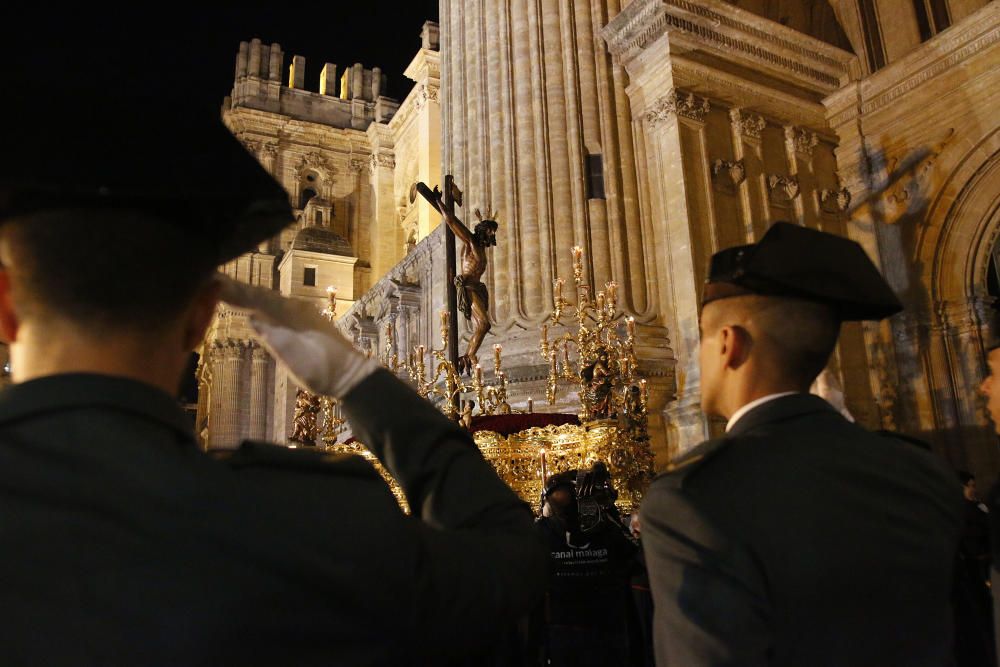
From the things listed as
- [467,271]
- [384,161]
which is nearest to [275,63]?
[384,161]

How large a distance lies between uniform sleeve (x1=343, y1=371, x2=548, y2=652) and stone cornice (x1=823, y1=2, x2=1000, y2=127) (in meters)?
12.9

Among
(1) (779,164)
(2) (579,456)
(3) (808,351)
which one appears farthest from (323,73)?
(3) (808,351)

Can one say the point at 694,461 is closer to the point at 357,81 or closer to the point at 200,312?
the point at 200,312

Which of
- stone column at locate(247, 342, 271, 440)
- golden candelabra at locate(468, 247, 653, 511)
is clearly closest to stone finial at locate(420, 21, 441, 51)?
stone column at locate(247, 342, 271, 440)

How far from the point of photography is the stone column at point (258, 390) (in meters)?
26.1

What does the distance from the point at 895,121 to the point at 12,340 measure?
14330mm

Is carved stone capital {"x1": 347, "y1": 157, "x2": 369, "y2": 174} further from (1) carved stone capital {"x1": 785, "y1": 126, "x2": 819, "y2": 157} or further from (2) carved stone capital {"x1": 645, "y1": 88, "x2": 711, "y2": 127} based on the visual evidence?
(1) carved stone capital {"x1": 785, "y1": 126, "x2": 819, "y2": 157}

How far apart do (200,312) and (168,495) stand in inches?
13.3

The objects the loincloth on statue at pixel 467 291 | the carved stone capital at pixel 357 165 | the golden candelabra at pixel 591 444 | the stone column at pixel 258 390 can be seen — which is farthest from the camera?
the carved stone capital at pixel 357 165

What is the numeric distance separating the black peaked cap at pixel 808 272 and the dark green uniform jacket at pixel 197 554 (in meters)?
1.09

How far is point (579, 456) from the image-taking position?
6.44m

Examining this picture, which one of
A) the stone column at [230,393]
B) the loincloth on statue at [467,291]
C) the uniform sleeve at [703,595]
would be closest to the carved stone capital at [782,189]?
the loincloth on statue at [467,291]

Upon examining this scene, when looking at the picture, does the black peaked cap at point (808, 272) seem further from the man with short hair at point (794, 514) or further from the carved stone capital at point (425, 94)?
the carved stone capital at point (425, 94)

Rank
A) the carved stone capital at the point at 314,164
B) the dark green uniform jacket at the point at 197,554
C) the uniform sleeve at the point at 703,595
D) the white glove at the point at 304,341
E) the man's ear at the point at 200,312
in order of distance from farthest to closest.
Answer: the carved stone capital at the point at 314,164
the uniform sleeve at the point at 703,595
the white glove at the point at 304,341
the man's ear at the point at 200,312
the dark green uniform jacket at the point at 197,554
